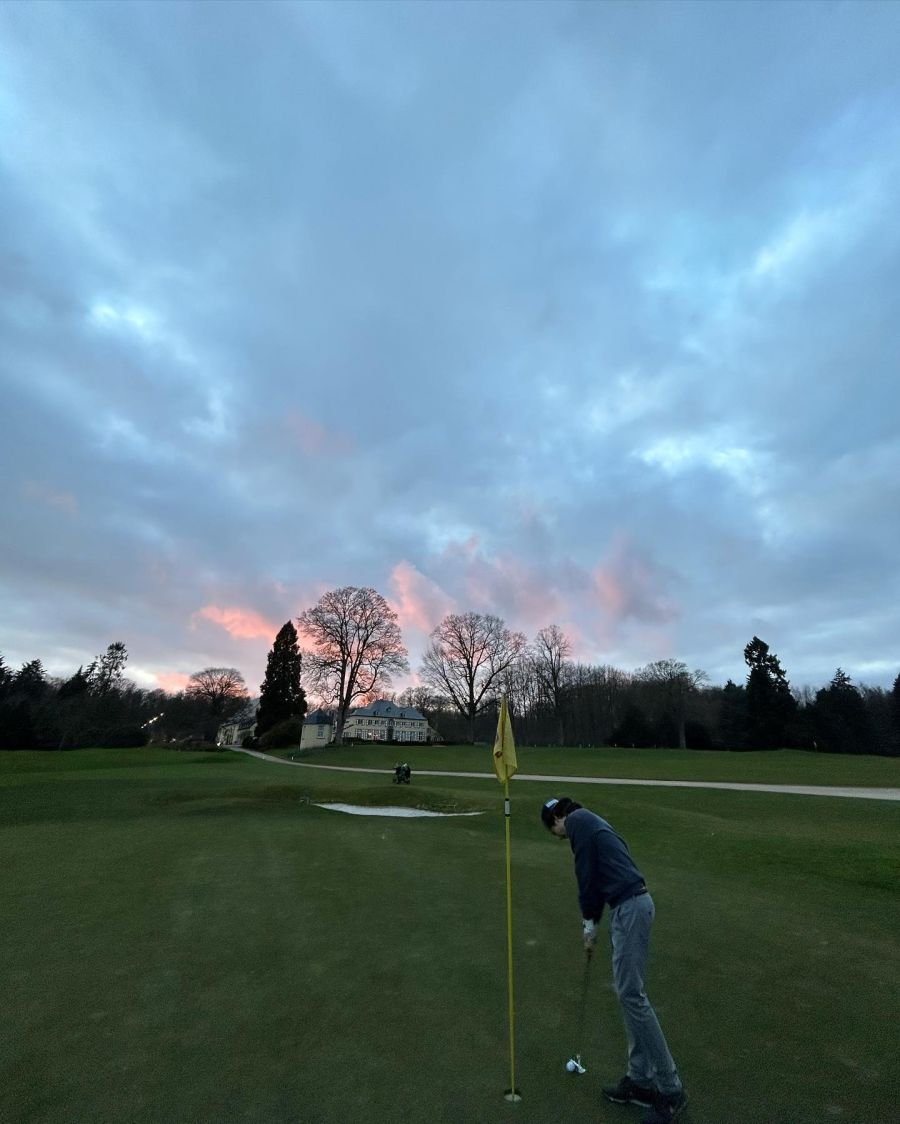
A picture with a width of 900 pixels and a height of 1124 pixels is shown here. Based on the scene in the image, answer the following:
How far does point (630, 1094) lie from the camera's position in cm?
465

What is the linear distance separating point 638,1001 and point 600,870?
38.3 inches

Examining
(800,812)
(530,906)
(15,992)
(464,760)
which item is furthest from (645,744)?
(15,992)

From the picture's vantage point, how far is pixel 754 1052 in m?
5.36

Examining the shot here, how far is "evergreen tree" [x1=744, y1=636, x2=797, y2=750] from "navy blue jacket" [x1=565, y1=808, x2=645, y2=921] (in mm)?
81649

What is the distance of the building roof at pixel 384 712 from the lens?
364 ft

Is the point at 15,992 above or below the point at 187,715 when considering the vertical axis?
below

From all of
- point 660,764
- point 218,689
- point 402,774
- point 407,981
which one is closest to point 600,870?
point 407,981

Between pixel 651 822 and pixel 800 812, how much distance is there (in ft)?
23.6

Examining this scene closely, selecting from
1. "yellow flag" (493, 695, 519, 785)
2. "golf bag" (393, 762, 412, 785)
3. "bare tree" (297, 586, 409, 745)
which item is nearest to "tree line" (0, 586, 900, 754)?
"bare tree" (297, 586, 409, 745)

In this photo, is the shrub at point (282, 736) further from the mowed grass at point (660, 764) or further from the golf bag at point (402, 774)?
the golf bag at point (402, 774)

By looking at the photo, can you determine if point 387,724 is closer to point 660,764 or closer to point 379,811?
point 660,764

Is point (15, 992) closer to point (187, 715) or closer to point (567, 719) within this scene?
point (567, 719)

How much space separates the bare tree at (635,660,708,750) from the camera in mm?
80875

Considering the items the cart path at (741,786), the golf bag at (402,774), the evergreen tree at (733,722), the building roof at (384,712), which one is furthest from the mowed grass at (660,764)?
the building roof at (384,712)
